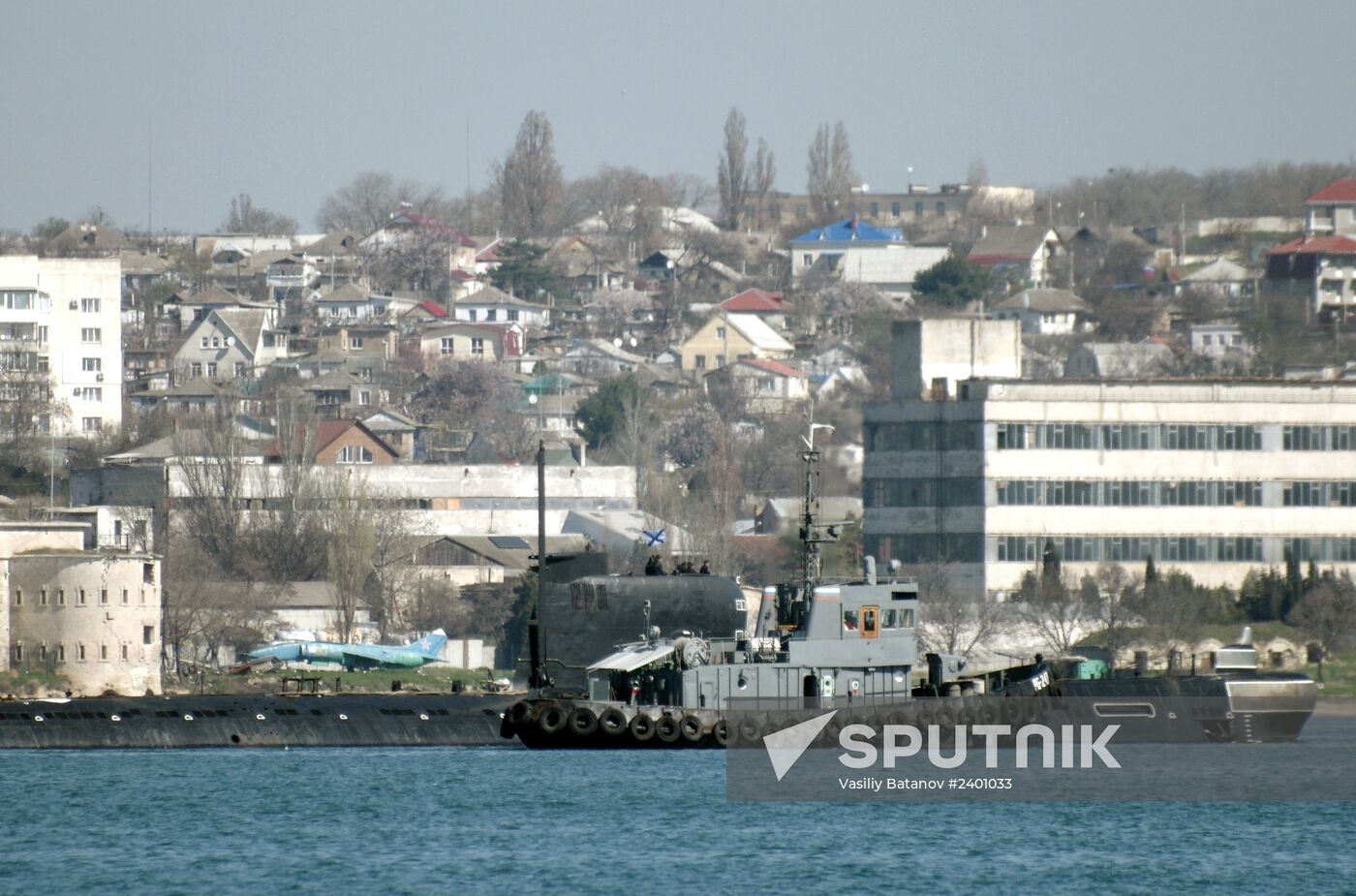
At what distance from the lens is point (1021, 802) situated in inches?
2238

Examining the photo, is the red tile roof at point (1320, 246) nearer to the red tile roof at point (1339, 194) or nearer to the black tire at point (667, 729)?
the red tile roof at point (1339, 194)

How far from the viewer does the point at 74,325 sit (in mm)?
153875

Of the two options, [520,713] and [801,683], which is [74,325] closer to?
[520,713]

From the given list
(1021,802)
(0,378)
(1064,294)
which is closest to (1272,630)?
(1021,802)

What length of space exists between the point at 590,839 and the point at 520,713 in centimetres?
1461

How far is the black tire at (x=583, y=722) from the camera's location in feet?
205

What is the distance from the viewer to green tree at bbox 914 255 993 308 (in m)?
181

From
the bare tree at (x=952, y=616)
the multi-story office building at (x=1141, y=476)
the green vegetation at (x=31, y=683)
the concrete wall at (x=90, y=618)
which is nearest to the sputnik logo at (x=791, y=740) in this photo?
the bare tree at (x=952, y=616)

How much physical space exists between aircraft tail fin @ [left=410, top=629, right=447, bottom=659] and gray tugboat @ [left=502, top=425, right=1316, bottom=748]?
108ft

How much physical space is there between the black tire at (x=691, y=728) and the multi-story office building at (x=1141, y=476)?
120ft

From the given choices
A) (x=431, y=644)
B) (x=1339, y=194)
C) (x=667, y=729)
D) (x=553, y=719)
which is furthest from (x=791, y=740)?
(x=1339, y=194)

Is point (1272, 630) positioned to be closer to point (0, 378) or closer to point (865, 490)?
point (865, 490)

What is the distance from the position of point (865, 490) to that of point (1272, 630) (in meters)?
16.8

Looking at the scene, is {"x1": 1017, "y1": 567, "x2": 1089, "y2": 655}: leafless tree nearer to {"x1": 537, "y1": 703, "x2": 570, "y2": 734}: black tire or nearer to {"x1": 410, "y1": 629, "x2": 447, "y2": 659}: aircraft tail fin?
{"x1": 410, "y1": 629, "x2": 447, "y2": 659}: aircraft tail fin
